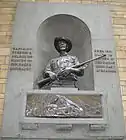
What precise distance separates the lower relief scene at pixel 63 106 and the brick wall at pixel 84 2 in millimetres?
391

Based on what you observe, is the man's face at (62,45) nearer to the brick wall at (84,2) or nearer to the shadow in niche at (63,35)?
the shadow in niche at (63,35)

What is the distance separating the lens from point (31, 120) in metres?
3.45

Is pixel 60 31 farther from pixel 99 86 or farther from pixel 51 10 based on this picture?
pixel 99 86

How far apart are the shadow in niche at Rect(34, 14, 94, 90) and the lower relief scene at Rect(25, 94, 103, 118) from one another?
607mm

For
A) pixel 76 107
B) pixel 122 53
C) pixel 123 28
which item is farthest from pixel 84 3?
pixel 76 107

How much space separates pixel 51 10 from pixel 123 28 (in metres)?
1.07

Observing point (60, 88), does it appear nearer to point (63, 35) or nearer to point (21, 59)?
point (21, 59)

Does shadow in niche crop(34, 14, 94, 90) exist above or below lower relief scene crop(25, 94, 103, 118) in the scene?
above

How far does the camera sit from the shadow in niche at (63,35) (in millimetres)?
4387

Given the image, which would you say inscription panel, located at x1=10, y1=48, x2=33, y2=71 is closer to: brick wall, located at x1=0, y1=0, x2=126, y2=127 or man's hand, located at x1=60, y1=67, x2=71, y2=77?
brick wall, located at x1=0, y1=0, x2=126, y2=127

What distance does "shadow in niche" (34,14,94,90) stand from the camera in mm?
4387

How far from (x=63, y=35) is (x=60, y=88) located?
Answer: 129cm

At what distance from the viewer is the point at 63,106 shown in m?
3.60

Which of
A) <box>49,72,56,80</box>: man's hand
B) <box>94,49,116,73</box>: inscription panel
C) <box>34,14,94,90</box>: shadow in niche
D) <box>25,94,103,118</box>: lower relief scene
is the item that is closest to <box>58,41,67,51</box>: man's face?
<box>34,14,94,90</box>: shadow in niche
